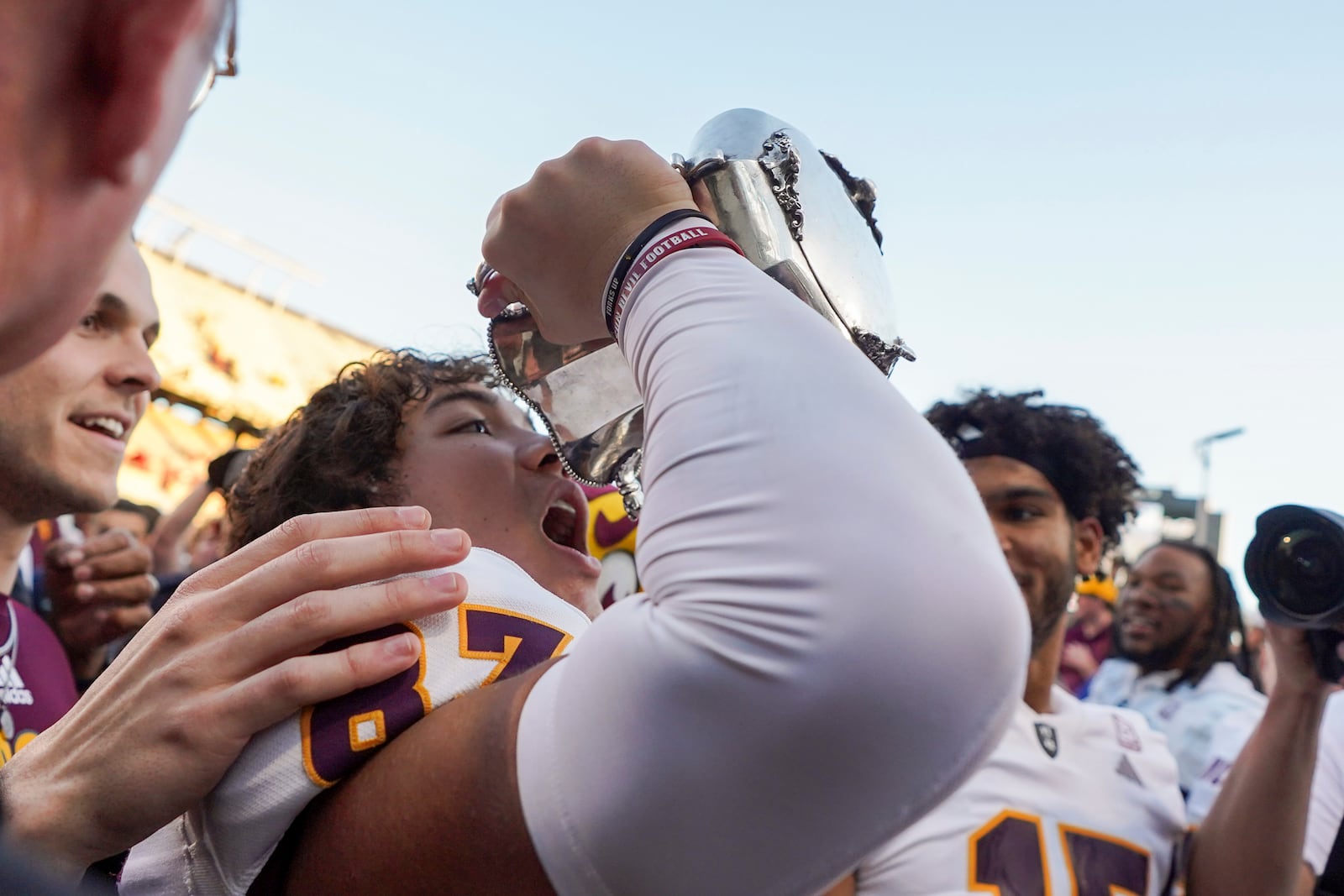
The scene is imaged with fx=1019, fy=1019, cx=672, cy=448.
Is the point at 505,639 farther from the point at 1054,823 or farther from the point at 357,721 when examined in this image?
the point at 1054,823

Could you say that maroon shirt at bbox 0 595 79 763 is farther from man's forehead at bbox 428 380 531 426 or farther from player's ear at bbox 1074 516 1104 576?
player's ear at bbox 1074 516 1104 576

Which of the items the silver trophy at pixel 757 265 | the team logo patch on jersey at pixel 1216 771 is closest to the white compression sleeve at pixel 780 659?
the silver trophy at pixel 757 265

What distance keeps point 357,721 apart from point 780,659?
47 centimetres

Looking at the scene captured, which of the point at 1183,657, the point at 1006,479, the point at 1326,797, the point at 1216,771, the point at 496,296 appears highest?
the point at 496,296

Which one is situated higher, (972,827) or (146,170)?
(146,170)

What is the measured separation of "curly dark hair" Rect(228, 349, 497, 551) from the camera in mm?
1720

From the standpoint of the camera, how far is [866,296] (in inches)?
52.9

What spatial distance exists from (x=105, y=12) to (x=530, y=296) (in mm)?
700

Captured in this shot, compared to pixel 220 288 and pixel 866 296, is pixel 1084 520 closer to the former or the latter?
pixel 866 296

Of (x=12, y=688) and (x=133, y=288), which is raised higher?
(x=133, y=288)

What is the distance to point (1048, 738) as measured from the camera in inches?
93.7

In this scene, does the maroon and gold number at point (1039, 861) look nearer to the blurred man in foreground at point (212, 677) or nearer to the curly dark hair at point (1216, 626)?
the blurred man in foreground at point (212, 677)

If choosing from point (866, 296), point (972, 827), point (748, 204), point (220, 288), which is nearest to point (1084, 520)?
point (972, 827)

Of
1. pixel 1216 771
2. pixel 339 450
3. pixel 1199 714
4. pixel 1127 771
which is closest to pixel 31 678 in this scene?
pixel 339 450
